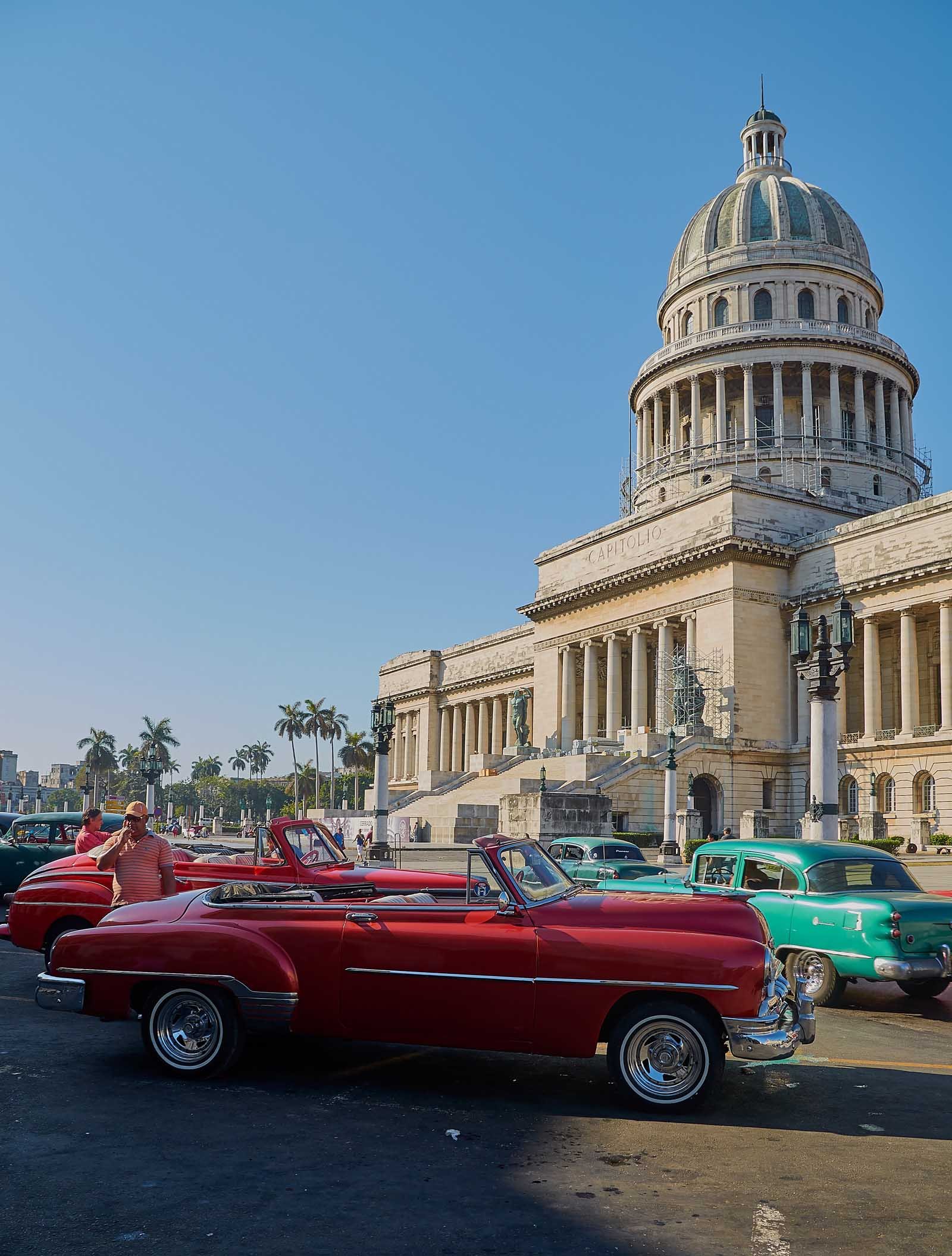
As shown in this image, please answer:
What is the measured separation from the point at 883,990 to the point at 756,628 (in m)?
38.8

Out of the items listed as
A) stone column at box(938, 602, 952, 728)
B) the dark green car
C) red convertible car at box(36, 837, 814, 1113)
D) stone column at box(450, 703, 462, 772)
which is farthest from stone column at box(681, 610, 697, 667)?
red convertible car at box(36, 837, 814, 1113)

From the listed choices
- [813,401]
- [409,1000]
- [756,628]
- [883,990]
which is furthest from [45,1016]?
[813,401]

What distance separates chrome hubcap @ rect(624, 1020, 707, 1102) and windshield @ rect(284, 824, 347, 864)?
16.0 ft

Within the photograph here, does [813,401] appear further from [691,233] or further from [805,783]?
[805,783]

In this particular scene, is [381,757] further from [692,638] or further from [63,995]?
[63,995]

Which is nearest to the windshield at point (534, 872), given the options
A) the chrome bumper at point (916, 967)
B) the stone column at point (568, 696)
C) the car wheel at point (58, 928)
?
the chrome bumper at point (916, 967)

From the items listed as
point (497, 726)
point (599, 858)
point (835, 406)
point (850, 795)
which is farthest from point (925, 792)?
point (497, 726)

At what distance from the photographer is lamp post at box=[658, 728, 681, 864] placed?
35531 millimetres

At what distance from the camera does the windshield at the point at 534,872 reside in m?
7.53

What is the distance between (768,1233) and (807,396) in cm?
6691

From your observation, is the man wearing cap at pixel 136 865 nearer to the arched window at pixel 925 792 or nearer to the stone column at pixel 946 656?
the arched window at pixel 925 792

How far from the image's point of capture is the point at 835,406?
6606cm

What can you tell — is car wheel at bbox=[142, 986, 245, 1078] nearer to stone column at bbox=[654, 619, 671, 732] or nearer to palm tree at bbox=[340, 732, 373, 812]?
stone column at bbox=[654, 619, 671, 732]

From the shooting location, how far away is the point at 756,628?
50.2 meters
